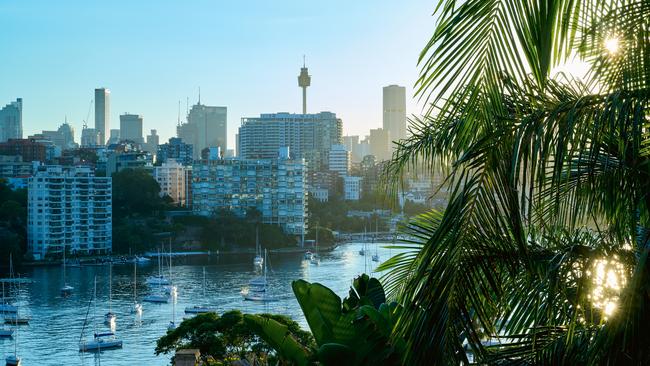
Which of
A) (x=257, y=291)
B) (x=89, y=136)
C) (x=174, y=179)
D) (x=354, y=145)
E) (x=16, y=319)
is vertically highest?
(x=89, y=136)

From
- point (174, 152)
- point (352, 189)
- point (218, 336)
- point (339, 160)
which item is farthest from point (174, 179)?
point (218, 336)

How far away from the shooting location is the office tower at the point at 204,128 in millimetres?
65062

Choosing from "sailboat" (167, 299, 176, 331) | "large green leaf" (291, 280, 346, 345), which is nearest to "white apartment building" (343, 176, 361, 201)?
"sailboat" (167, 299, 176, 331)

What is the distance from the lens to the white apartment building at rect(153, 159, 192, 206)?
119ft

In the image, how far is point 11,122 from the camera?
5906 cm

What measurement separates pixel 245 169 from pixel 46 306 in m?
16.4

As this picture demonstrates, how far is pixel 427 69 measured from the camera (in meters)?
0.95

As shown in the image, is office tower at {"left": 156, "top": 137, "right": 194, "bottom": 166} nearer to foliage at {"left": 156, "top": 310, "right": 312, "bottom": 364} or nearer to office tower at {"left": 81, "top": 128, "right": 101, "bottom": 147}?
office tower at {"left": 81, "top": 128, "right": 101, "bottom": 147}

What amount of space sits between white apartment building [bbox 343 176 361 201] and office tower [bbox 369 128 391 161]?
34.9 ft

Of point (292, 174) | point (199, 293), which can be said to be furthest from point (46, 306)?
point (292, 174)

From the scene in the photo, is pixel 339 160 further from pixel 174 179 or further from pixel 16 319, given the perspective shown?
pixel 16 319

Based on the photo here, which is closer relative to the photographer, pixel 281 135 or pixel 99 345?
pixel 99 345

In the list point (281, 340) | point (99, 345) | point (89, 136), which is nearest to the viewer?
point (281, 340)

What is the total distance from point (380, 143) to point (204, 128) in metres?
19.3
